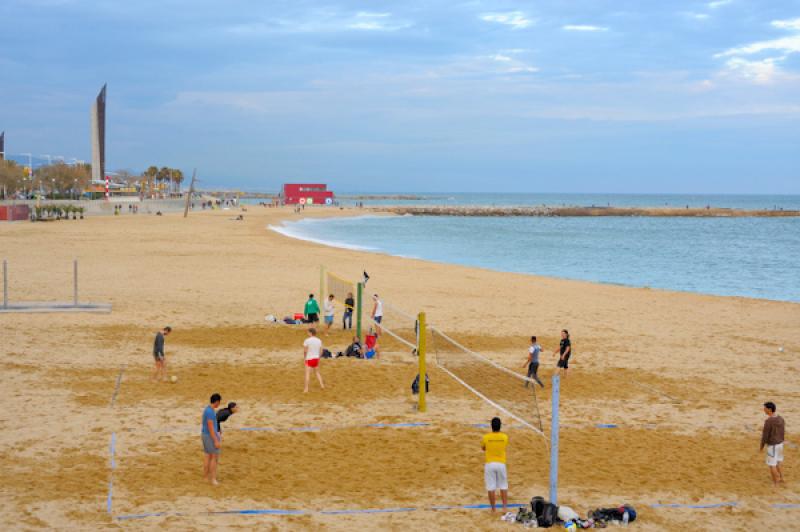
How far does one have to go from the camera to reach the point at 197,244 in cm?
4503

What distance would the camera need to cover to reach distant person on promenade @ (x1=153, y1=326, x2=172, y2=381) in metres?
13.4

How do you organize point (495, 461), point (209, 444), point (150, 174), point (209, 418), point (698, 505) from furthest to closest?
point (150, 174) → point (209, 418) → point (209, 444) → point (698, 505) → point (495, 461)

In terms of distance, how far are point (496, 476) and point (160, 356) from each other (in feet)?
24.8

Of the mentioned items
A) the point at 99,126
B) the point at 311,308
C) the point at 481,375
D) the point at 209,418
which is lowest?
the point at 481,375

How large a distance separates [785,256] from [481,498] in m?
57.0

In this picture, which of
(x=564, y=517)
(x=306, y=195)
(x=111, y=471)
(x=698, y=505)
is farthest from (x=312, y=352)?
(x=306, y=195)

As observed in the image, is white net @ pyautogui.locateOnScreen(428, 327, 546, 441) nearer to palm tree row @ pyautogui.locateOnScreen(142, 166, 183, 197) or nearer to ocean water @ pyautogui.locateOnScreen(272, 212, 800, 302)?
ocean water @ pyautogui.locateOnScreen(272, 212, 800, 302)

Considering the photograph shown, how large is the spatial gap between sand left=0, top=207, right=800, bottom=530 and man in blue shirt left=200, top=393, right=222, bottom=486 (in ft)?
0.61

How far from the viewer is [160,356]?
44.9ft

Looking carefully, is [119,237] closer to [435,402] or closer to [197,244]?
[197,244]

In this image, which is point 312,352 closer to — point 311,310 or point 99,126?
point 311,310

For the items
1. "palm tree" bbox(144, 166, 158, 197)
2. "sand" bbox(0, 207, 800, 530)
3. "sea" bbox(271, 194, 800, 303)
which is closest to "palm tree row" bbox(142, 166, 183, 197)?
"palm tree" bbox(144, 166, 158, 197)

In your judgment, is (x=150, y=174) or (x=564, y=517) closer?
(x=564, y=517)

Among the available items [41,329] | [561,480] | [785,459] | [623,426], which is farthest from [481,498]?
[41,329]
